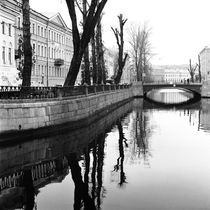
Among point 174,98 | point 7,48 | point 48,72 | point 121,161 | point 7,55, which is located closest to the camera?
point 121,161

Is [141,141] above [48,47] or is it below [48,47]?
below

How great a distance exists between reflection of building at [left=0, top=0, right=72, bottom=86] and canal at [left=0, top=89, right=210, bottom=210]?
3285 centimetres

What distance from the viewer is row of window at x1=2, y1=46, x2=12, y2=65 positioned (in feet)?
138

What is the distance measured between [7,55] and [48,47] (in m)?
22.1

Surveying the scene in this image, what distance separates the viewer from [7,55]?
4284 cm

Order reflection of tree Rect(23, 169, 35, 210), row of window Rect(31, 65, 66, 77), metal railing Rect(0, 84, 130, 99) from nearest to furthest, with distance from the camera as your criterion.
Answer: reflection of tree Rect(23, 169, 35, 210)
metal railing Rect(0, 84, 130, 99)
row of window Rect(31, 65, 66, 77)

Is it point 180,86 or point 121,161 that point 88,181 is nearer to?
point 121,161

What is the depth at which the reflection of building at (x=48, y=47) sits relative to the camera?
2266 inches

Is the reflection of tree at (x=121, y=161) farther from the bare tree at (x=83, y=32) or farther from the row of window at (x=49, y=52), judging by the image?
the row of window at (x=49, y=52)

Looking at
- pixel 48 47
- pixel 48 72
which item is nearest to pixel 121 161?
pixel 48 72

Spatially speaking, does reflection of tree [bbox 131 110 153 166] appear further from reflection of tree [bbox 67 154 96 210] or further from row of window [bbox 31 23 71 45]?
row of window [bbox 31 23 71 45]

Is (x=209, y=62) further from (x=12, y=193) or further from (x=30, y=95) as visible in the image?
(x=12, y=193)

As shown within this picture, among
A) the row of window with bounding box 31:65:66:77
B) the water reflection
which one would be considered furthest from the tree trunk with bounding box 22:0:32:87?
the water reflection

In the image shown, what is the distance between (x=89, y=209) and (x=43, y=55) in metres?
55.0
